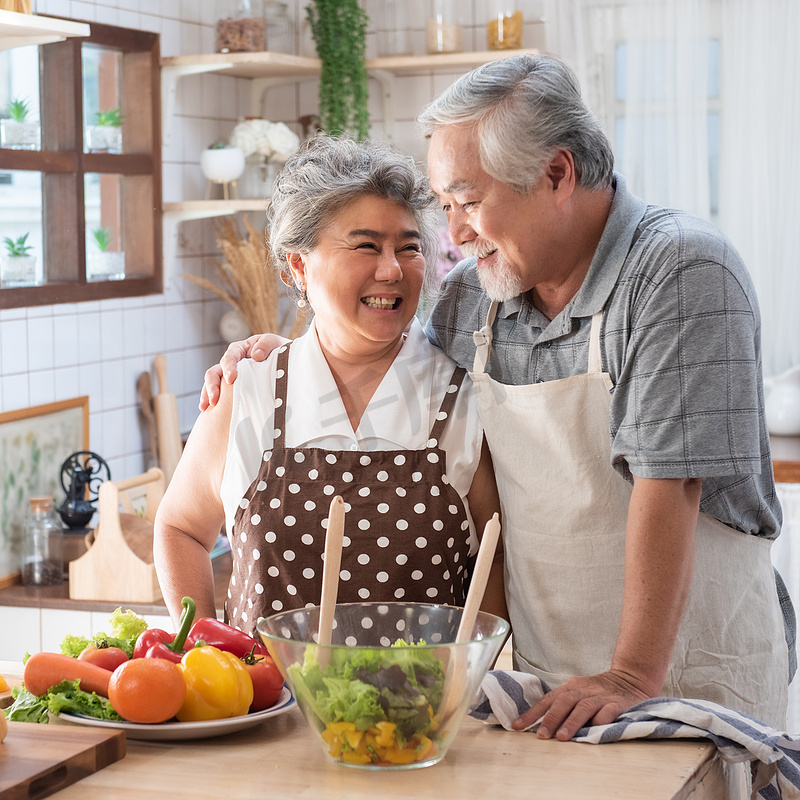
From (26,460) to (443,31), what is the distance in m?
1.82

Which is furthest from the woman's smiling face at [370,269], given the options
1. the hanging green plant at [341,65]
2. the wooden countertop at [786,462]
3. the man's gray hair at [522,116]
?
the hanging green plant at [341,65]

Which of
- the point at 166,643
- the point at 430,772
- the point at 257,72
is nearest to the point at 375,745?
the point at 430,772

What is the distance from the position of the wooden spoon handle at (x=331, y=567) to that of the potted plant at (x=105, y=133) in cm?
224

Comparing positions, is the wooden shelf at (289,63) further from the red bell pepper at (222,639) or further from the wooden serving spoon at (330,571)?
the wooden serving spoon at (330,571)

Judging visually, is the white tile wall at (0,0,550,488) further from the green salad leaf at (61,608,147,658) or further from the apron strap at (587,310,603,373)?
the apron strap at (587,310,603,373)

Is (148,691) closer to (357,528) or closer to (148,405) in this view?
(357,528)

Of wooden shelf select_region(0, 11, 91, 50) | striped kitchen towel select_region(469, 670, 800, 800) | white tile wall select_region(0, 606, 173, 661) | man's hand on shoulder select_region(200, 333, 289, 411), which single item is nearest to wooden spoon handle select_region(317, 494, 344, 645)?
striped kitchen towel select_region(469, 670, 800, 800)

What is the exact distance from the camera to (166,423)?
3.28 meters

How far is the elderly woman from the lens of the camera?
150 centimetres

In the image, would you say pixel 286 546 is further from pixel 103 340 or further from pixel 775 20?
pixel 775 20

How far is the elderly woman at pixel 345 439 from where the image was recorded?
1499 millimetres

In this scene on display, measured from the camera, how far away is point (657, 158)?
3.66 metres

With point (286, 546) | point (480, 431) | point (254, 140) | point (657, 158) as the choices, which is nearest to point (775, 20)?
point (657, 158)

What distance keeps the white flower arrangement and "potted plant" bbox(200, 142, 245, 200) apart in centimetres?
3
